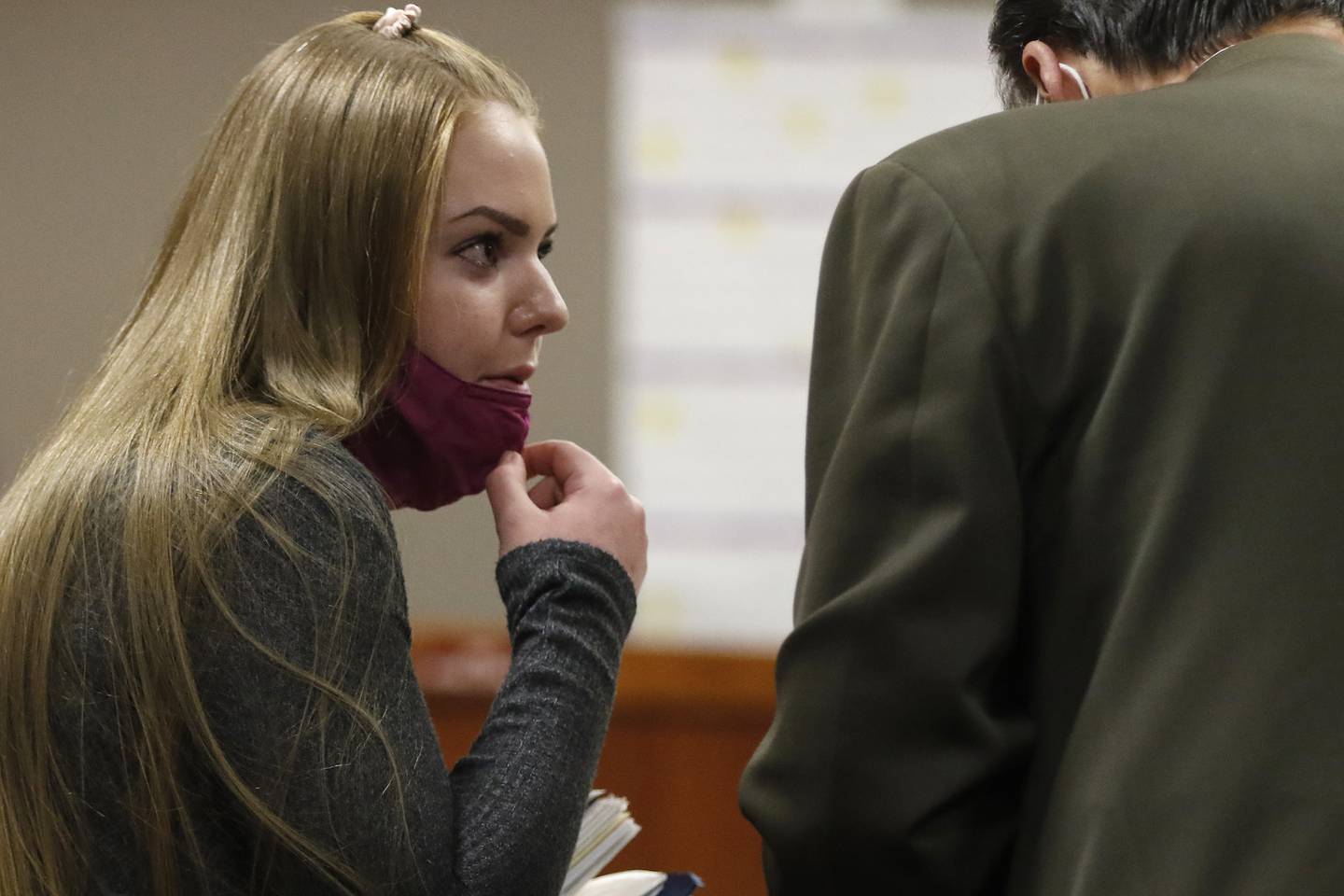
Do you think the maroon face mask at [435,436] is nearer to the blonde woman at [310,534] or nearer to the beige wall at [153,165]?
the blonde woman at [310,534]

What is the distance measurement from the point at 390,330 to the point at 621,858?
229cm

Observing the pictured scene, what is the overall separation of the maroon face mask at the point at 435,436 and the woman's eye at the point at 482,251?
0.09m

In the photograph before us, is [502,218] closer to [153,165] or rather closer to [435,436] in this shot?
[435,436]

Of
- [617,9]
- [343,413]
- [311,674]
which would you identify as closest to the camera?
[311,674]

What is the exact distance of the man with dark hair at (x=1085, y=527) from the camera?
2.82 ft

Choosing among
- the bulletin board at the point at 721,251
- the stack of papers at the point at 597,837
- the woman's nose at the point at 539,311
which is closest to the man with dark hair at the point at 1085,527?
the stack of papers at the point at 597,837

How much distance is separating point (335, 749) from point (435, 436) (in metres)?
0.30

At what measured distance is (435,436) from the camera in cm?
123

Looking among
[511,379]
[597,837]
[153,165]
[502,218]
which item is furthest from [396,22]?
[153,165]

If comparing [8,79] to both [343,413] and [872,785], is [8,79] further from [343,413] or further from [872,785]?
[872,785]

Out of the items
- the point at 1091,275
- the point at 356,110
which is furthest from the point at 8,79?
the point at 1091,275

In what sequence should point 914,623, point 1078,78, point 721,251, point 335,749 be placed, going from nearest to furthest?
point 914,623 → point 335,749 → point 1078,78 → point 721,251

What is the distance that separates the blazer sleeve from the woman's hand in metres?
0.28

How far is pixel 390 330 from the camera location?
1192mm
